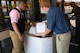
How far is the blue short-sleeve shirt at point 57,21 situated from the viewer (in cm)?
261

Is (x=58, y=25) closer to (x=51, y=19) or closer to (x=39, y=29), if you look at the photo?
(x=51, y=19)

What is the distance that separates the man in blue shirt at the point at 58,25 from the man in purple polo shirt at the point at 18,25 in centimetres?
46

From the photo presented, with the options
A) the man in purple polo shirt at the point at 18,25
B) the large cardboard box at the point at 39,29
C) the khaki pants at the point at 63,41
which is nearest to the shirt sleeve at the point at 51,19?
the khaki pants at the point at 63,41

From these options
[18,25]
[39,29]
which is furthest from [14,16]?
[39,29]

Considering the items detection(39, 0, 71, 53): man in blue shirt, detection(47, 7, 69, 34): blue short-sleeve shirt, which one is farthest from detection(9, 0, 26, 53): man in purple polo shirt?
detection(47, 7, 69, 34): blue short-sleeve shirt

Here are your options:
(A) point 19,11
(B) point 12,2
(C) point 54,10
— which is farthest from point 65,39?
(B) point 12,2

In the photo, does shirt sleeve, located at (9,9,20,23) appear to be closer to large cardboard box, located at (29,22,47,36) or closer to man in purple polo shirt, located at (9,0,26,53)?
man in purple polo shirt, located at (9,0,26,53)

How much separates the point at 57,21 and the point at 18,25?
74 cm

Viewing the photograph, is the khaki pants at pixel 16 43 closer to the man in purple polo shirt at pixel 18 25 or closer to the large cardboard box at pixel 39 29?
the man in purple polo shirt at pixel 18 25

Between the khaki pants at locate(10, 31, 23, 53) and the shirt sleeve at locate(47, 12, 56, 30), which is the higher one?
the shirt sleeve at locate(47, 12, 56, 30)

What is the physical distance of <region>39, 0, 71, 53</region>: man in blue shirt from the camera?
262 centimetres

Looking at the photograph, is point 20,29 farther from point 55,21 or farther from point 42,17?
point 42,17

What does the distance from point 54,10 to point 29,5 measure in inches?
61.9

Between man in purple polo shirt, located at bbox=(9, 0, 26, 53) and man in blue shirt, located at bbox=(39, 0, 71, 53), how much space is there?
0.46 meters
